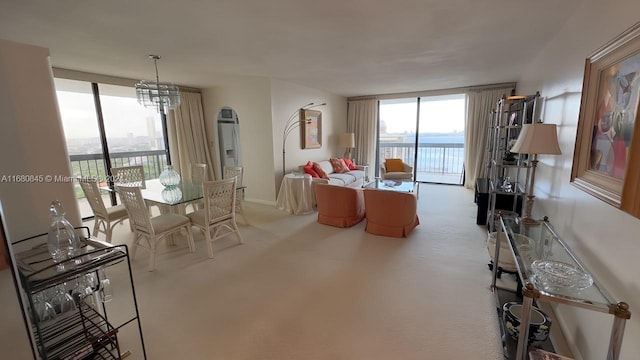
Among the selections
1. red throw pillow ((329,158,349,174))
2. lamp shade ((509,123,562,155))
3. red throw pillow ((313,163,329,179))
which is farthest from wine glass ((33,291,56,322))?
red throw pillow ((329,158,349,174))

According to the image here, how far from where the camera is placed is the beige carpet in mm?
1725

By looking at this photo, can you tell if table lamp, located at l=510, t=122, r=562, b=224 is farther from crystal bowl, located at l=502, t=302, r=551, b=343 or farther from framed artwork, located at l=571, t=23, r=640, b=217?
crystal bowl, located at l=502, t=302, r=551, b=343

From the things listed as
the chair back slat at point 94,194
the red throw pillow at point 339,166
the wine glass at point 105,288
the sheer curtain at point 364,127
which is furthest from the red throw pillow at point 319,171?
the wine glass at point 105,288

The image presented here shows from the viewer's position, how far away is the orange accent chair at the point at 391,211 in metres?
3.30

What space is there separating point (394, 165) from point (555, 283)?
16.1 ft

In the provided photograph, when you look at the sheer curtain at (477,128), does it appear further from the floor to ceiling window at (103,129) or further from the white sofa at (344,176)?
the floor to ceiling window at (103,129)

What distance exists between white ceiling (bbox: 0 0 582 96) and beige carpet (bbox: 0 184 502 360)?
2.36 m

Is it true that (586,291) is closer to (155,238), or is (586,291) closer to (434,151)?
(155,238)

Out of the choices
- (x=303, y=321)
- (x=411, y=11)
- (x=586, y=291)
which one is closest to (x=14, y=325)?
(x=303, y=321)

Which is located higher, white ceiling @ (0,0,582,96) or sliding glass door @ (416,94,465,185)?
white ceiling @ (0,0,582,96)

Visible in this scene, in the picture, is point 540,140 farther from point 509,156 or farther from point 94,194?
point 94,194

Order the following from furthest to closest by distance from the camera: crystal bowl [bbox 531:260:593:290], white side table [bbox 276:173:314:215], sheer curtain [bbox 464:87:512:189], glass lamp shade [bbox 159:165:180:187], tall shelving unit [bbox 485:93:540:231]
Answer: sheer curtain [bbox 464:87:512:189]
white side table [bbox 276:173:314:215]
glass lamp shade [bbox 159:165:180:187]
tall shelving unit [bbox 485:93:540:231]
crystal bowl [bbox 531:260:593:290]

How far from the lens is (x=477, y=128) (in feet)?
19.4

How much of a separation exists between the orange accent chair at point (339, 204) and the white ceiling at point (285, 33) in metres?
1.80
